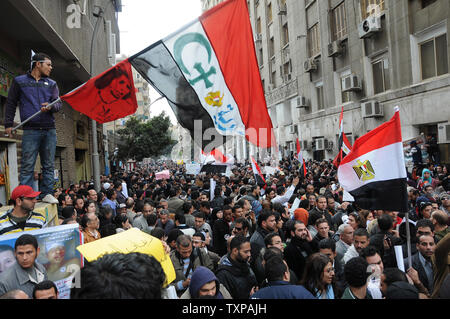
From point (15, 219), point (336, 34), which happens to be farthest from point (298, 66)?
point (15, 219)

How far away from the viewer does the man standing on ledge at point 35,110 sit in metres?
4.91

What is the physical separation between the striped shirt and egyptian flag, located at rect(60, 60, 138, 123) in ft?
5.05

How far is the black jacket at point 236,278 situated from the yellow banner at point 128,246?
105 centimetres

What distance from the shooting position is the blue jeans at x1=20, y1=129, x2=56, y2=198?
507 centimetres

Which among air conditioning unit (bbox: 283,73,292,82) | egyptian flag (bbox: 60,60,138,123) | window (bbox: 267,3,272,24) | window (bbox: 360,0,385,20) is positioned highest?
window (bbox: 267,3,272,24)

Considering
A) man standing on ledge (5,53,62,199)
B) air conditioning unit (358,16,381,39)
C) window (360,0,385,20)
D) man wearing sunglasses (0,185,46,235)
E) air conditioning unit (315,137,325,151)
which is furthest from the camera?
air conditioning unit (315,137,325,151)

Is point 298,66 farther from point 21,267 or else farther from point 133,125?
point 21,267

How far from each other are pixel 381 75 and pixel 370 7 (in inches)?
123

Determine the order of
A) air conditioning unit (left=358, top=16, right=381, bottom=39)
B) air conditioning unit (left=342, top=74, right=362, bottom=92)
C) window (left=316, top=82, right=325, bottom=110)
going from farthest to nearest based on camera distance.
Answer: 1. window (left=316, top=82, right=325, bottom=110)
2. air conditioning unit (left=342, top=74, right=362, bottom=92)
3. air conditioning unit (left=358, top=16, right=381, bottom=39)

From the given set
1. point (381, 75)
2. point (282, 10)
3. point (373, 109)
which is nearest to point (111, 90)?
point (373, 109)

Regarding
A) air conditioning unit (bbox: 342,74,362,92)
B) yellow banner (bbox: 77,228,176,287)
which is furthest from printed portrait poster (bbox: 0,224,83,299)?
air conditioning unit (bbox: 342,74,362,92)

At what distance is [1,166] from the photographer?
361 inches

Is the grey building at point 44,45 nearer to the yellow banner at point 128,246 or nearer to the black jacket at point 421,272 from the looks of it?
the yellow banner at point 128,246

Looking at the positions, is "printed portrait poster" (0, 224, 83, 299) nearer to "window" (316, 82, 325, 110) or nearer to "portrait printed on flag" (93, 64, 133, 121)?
"portrait printed on flag" (93, 64, 133, 121)
